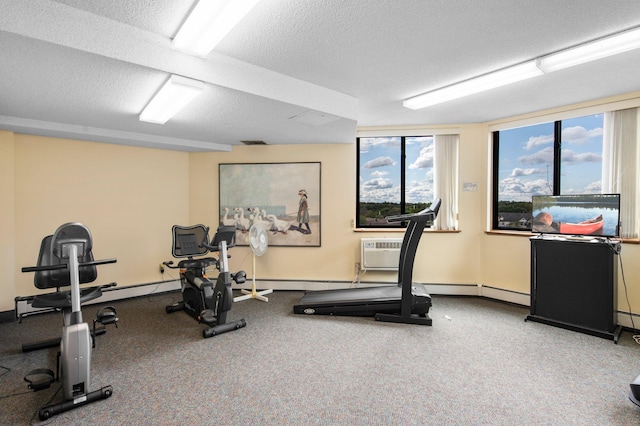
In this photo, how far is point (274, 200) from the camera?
5234 millimetres

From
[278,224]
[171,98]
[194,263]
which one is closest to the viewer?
[171,98]

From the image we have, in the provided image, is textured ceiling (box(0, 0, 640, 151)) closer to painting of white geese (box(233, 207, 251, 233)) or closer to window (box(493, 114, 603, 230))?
window (box(493, 114, 603, 230))

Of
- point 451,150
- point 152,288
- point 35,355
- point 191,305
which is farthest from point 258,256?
point 451,150

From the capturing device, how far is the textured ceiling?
1.93 metres

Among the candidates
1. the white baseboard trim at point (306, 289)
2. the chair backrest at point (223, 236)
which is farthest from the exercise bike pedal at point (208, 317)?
the white baseboard trim at point (306, 289)

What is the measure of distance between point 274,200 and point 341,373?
3261 mm

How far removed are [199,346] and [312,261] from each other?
7.99ft

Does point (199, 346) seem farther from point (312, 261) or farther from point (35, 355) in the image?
point (312, 261)

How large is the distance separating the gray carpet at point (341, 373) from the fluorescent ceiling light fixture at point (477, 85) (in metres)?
2.62

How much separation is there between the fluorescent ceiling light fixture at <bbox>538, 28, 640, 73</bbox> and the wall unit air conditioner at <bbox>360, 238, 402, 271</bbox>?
2.92 metres

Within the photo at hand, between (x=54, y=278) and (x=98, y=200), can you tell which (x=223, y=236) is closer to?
(x=54, y=278)

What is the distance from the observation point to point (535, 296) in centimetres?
373

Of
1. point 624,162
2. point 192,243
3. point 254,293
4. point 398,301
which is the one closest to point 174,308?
point 192,243

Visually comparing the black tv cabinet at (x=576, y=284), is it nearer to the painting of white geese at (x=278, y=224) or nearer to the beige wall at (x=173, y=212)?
the beige wall at (x=173, y=212)
